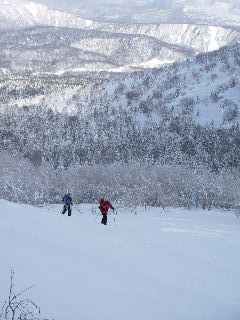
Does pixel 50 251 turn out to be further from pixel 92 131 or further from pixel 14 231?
pixel 92 131

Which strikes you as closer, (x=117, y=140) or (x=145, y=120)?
(x=117, y=140)

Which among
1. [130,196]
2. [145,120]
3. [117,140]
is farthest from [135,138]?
[130,196]

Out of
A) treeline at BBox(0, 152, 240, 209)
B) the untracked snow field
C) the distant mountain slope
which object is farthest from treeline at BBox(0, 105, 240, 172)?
the untracked snow field

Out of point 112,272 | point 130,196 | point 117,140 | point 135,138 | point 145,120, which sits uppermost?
point 145,120

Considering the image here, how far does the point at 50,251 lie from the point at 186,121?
75360 mm

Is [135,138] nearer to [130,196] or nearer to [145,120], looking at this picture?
[145,120]

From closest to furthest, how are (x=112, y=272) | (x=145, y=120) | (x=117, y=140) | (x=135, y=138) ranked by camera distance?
(x=112, y=272), (x=135, y=138), (x=117, y=140), (x=145, y=120)

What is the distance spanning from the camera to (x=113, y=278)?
9.34 meters

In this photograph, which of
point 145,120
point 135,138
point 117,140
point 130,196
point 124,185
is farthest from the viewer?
point 145,120

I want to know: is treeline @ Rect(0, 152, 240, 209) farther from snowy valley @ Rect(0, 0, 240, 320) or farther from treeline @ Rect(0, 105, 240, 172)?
treeline @ Rect(0, 105, 240, 172)

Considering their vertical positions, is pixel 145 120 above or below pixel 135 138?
above

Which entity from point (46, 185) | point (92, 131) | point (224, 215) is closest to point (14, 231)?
point (224, 215)

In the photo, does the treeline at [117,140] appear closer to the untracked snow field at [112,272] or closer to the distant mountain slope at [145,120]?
the distant mountain slope at [145,120]

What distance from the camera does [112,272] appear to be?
976 cm
